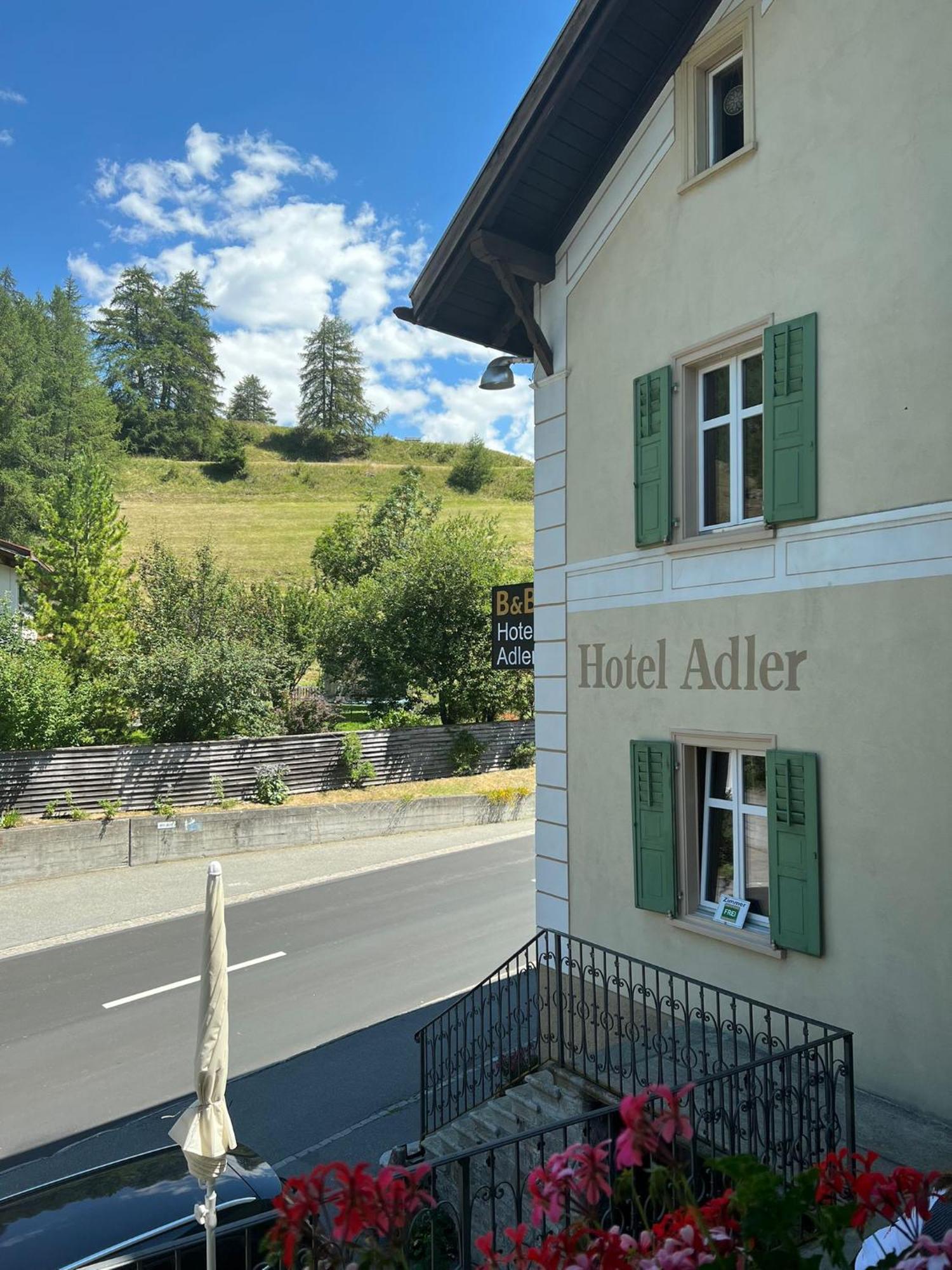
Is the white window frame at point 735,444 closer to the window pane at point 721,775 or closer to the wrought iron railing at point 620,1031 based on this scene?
the window pane at point 721,775

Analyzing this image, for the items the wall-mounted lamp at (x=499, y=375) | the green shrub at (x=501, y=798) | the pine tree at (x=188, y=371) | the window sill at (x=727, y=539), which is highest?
the pine tree at (x=188, y=371)

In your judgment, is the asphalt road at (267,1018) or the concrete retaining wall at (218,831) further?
the concrete retaining wall at (218,831)

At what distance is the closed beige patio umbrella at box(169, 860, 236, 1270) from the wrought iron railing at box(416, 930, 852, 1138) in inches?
113

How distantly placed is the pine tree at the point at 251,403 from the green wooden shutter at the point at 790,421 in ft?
378

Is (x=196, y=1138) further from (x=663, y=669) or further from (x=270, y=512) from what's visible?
(x=270, y=512)

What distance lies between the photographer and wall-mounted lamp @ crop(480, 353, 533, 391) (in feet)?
31.8

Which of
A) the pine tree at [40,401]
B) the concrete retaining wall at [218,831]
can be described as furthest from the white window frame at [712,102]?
the pine tree at [40,401]

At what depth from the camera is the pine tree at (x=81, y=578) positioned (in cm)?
2738

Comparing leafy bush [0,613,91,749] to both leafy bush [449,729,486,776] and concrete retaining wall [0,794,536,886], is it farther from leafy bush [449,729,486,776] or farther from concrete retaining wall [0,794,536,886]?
leafy bush [449,729,486,776]

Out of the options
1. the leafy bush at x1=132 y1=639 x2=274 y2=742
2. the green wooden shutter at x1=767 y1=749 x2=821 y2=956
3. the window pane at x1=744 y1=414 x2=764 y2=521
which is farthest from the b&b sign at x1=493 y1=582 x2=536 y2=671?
the leafy bush at x1=132 y1=639 x2=274 y2=742

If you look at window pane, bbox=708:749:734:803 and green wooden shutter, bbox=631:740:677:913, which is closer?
window pane, bbox=708:749:734:803

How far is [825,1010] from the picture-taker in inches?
252

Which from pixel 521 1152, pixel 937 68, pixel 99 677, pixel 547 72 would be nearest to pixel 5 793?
pixel 99 677

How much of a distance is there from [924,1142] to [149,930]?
1339cm
